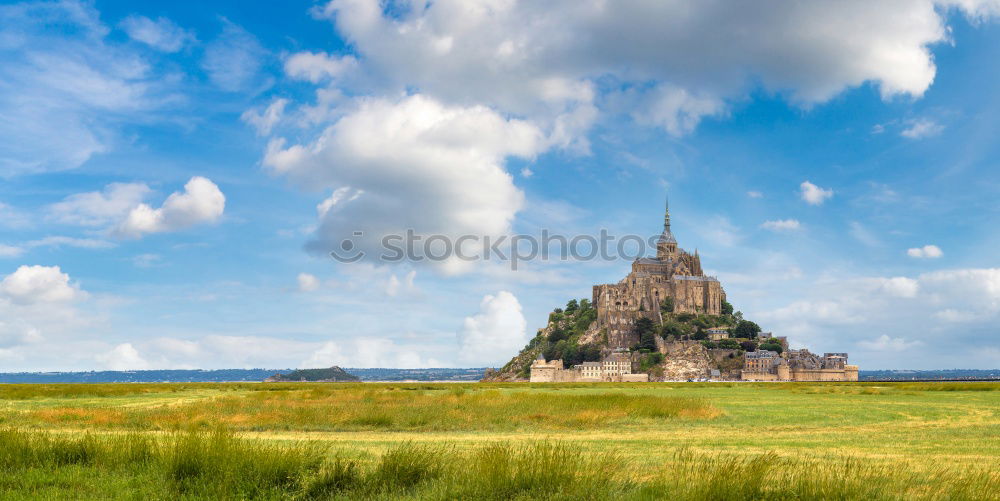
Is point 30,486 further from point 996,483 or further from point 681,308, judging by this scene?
point 681,308

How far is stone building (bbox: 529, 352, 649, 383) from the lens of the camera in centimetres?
15738

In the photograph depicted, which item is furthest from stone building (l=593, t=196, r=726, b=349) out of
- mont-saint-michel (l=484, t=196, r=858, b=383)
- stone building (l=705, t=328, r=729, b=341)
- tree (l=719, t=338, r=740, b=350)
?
tree (l=719, t=338, r=740, b=350)

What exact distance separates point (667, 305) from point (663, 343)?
1983 centimetres

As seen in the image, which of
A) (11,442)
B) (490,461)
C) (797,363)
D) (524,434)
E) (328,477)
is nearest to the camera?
(490,461)

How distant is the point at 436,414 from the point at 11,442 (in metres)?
15.5

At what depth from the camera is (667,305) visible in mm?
185750

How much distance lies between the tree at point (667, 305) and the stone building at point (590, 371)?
77.2 feet

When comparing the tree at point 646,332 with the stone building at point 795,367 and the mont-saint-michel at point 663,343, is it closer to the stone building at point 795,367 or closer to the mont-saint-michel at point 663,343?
the mont-saint-michel at point 663,343

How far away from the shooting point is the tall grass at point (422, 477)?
10828mm

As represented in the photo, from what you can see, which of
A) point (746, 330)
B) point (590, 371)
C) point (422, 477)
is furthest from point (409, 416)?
point (746, 330)

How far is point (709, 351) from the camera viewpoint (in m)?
164

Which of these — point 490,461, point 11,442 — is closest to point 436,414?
point 11,442

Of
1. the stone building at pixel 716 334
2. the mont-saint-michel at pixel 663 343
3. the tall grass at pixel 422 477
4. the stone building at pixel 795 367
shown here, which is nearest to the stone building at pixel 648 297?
the mont-saint-michel at pixel 663 343

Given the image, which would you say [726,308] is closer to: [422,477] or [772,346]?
[772,346]
